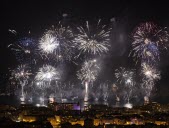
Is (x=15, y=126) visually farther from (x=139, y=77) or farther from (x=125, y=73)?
(x=139, y=77)

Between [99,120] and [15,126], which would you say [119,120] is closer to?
[99,120]

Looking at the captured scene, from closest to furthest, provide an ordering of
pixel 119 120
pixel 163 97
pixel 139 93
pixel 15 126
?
pixel 15 126 → pixel 119 120 → pixel 139 93 → pixel 163 97

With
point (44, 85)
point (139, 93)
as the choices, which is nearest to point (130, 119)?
point (139, 93)

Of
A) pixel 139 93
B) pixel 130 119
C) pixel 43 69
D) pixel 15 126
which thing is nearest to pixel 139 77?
pixel 139 93

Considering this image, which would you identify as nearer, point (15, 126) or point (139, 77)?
point (15, 126)

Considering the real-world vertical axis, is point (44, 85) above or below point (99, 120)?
above

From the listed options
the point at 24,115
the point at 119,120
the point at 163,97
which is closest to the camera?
the point at 119,120

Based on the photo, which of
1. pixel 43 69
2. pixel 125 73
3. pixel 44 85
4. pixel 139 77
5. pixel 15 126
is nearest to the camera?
pixel 15 126

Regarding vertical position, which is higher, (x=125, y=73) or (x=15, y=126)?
(x=125, y=73)

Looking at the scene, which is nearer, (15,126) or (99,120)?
(15,126)
